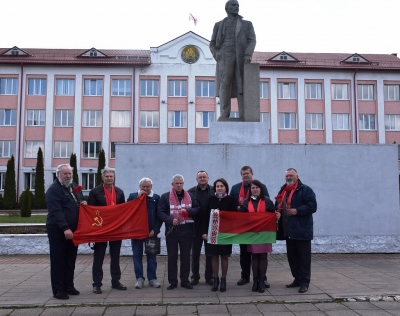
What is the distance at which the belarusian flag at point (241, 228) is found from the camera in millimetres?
7141

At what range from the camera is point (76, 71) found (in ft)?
141

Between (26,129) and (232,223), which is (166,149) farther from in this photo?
(26,129)

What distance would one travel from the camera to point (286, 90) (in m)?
44.2

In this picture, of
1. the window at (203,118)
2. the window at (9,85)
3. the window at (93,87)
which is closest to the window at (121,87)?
the window at (93,87)

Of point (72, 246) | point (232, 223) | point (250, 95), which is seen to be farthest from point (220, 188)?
point (250, 95)

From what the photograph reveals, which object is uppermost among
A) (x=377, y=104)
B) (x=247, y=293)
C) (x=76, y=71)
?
(x=76, y=71)

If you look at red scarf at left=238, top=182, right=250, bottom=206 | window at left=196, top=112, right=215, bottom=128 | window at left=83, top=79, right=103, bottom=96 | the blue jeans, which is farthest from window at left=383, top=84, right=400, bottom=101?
the blue jeans

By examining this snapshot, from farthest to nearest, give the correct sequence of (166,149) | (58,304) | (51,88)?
(51,88) < (166,149) < (58,304)

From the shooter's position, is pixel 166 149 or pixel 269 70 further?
pixel 269 70

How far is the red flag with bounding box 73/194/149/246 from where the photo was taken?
7.14 meters

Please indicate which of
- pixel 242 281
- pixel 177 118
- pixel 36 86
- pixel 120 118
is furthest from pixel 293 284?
pixel 36 86

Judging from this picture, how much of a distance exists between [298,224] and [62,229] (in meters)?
3.73

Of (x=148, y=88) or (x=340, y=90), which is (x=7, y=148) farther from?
(x=340, y=90)

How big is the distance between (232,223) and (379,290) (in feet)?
8.11
